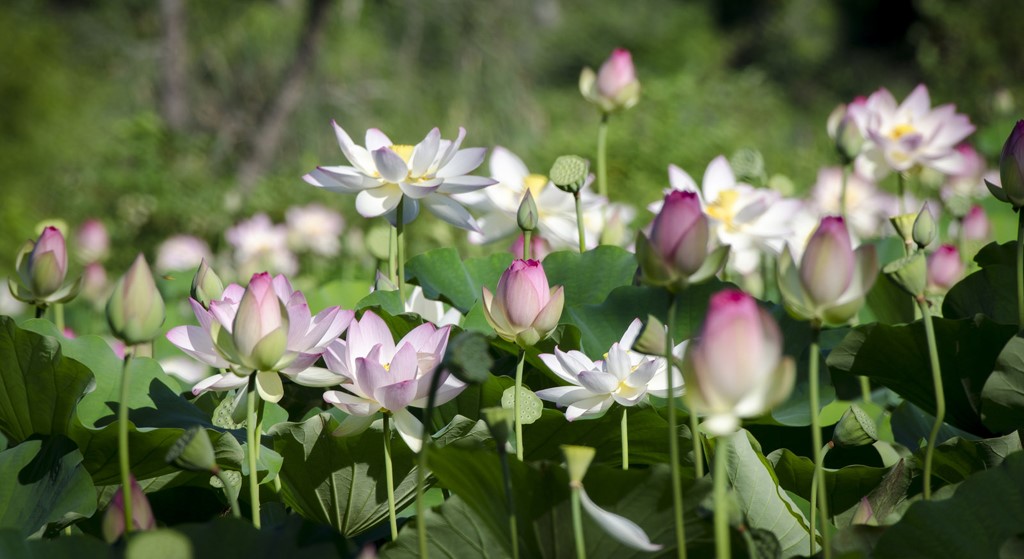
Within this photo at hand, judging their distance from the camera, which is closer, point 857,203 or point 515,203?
point 515,203

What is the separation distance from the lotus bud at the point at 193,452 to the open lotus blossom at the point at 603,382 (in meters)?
0.21

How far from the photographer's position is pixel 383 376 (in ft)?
1.82

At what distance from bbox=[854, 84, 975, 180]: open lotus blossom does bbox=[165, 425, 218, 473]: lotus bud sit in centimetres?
87

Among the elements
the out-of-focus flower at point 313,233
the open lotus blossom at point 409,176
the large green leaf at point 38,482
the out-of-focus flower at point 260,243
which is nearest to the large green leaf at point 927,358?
the open lotus blossom at point 409,176

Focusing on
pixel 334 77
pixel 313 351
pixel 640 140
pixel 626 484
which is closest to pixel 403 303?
pixel 313 351

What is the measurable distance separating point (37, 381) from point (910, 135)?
36.3 inches

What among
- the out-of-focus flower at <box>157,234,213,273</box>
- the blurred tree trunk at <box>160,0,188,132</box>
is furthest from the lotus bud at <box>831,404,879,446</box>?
the blurred tree trunk at <box>160,0,188,132</box>

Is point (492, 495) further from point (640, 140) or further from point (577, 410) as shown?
point (640, 140)

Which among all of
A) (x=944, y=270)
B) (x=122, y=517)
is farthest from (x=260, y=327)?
(x=944, y=270)

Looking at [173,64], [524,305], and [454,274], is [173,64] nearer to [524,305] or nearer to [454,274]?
[454,274]

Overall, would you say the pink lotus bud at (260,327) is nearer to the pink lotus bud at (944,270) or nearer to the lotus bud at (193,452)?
the lotus bud at (193,452)

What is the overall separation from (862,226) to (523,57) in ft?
12.8

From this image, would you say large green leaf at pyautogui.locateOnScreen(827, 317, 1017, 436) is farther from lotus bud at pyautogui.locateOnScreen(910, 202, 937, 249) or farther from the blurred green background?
the blurred green background

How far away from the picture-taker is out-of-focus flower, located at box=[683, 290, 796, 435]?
379 mm
